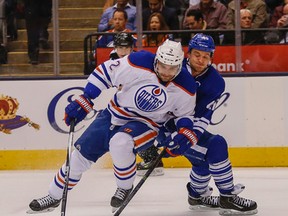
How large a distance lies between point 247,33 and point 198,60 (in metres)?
2.54

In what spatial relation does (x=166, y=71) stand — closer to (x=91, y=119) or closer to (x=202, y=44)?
(x=202, y=44)

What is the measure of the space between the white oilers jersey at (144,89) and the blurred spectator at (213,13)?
2.59 metres

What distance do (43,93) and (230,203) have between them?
8.78 ft

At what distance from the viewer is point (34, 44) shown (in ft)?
23.3

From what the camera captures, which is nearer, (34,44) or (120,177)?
(120,177)

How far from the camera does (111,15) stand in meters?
7.20

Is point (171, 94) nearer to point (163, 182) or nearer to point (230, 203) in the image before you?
point (230, 203)

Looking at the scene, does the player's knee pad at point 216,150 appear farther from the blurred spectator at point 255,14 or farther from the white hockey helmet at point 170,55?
the blurred spectator at point 255,14

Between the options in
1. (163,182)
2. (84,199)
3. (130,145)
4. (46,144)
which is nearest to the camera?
(130,145)

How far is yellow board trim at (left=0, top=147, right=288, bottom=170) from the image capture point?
274 inches

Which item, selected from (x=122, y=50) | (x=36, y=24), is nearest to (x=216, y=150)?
(x=122, y=50)

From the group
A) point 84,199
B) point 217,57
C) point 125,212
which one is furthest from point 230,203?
point 217,57

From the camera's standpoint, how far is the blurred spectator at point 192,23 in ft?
23.5

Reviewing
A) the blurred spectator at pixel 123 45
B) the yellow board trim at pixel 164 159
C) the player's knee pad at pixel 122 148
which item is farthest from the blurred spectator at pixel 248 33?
the player's knee pad at pixel 122 148
